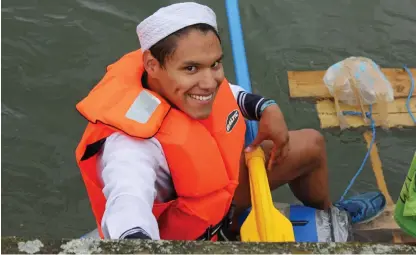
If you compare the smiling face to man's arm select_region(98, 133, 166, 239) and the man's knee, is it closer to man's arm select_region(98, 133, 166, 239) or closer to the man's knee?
man's arm select_region(98, 133, 166, 239)

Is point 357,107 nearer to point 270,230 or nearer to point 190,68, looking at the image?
point 270,230

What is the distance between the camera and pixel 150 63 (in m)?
1.98

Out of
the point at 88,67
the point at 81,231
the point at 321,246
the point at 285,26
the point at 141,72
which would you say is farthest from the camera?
the point at 285,26

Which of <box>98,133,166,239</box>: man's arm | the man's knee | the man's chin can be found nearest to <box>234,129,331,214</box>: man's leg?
the man's knee

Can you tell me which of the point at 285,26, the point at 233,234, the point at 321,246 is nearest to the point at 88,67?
the point at 285,26

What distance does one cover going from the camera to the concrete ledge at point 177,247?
104 centimetres

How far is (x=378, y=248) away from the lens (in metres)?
1.09

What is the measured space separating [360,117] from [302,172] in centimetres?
98

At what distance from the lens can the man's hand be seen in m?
2.41

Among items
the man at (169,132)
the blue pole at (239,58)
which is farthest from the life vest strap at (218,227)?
the blue pole at (239,58)

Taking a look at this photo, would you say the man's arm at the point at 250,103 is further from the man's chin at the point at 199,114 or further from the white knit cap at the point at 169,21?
the white knit cap at the point at 169,21

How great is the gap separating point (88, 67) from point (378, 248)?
2924mm

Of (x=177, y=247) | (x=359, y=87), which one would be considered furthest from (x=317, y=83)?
(x=177, y=247)

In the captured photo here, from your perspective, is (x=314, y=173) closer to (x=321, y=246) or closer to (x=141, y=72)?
(x=141, y=72)
